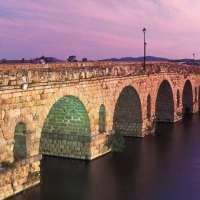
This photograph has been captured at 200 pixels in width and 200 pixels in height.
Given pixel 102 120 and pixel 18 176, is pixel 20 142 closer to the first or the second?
pixel 18 176

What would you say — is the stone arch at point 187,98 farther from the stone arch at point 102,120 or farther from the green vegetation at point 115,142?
the stone arch at point 102,120

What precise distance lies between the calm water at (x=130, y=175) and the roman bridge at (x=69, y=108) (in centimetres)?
72

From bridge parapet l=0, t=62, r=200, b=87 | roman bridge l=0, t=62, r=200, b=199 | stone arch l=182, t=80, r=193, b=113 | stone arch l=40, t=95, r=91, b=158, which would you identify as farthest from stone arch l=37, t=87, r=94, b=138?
stone arch l=182, t=80, r=193, b=113

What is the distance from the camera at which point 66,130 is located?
1702cm

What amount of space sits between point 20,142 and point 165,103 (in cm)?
1636

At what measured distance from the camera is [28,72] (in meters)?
12.7

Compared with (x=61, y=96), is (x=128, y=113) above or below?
below

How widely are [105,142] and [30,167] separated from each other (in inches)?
213

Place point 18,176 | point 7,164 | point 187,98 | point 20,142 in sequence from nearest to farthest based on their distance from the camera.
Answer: point 7,164 → point 18,176 → point 20,142 → point 187,98

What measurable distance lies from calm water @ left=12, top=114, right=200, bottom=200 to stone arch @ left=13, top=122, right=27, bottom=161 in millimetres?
1229

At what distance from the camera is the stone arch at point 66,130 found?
16.6m

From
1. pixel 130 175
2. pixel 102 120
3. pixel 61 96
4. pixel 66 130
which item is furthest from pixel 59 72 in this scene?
pixel 130 175

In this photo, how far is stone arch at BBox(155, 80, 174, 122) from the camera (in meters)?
27.4

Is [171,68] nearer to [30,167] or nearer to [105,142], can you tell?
[105,142]
